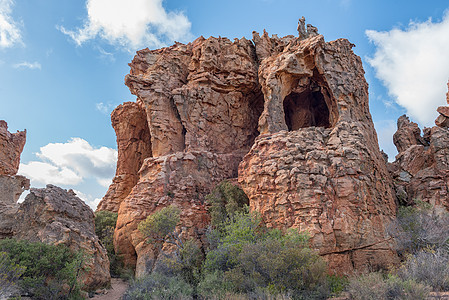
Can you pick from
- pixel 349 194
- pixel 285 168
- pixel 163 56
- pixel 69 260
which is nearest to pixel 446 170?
pixel 349 194

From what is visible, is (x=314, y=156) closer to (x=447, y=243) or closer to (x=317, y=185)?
(x=317, y=185)

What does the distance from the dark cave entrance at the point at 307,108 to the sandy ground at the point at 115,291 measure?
18148 mm

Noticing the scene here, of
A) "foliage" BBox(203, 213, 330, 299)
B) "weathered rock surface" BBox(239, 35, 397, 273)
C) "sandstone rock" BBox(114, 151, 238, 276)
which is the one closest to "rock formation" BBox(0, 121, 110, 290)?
"sandstone rock" BBox(114, 151, 238, 276)

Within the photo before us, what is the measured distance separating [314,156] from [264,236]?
5.34 metres

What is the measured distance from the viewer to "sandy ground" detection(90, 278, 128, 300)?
13.5 m

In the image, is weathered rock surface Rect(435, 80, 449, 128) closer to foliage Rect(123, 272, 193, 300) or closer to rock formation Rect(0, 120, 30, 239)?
foliage Rect(123, 272, 193, 300)

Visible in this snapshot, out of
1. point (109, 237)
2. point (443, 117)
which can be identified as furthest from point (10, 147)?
point (443, 117)

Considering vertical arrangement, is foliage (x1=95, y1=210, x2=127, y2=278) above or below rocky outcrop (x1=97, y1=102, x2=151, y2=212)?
below

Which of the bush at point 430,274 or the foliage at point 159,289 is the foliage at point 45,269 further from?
the bush at point 430,274

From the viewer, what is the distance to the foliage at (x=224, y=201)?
717 inches

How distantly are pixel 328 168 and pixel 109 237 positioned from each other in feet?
54.3

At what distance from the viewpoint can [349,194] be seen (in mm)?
14547

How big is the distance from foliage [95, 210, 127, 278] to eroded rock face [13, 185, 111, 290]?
10.8ft

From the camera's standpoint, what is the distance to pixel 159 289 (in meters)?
11.8
